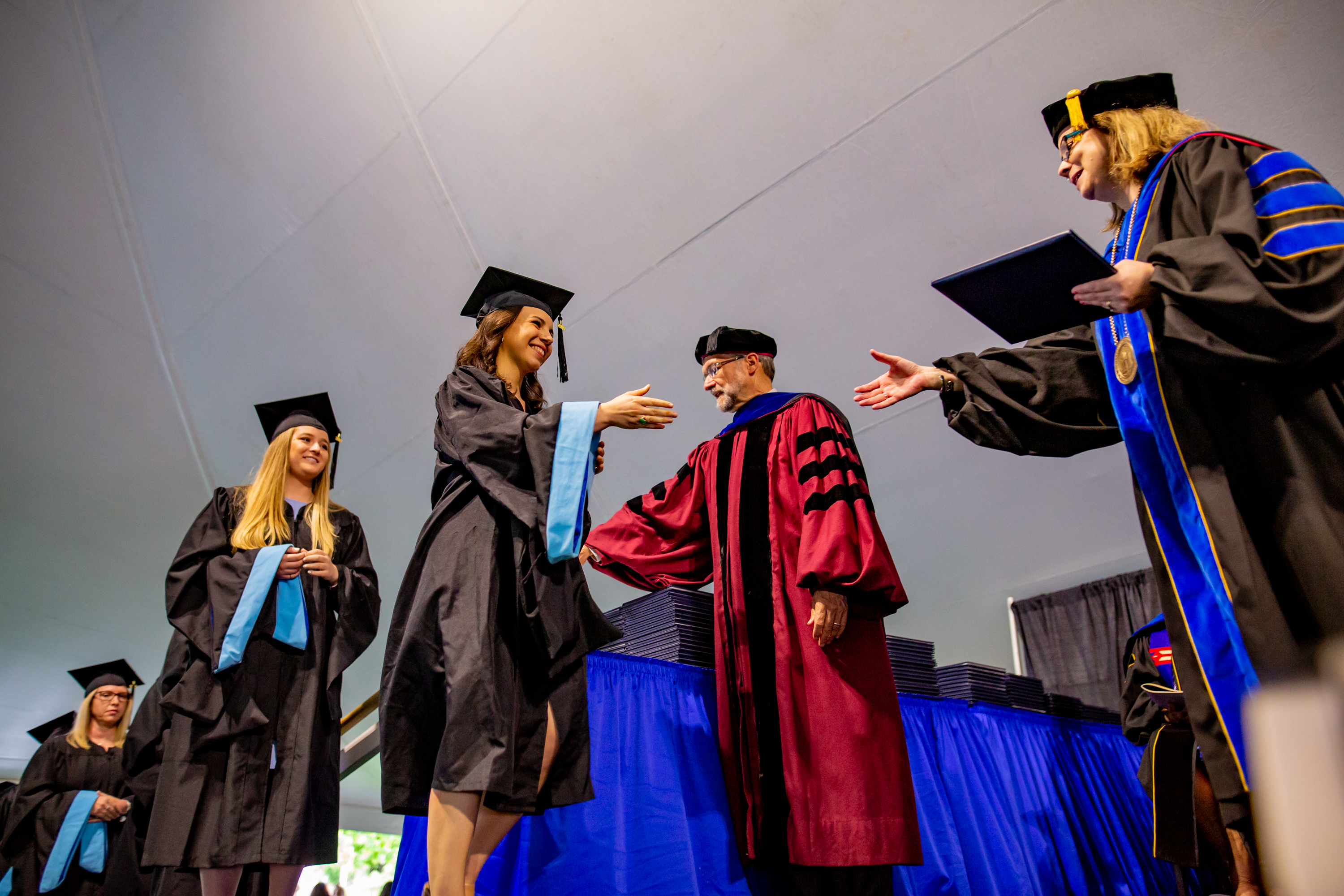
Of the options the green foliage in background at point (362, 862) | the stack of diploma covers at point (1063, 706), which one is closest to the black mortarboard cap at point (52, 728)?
the green foliage in background at point (362, 862)

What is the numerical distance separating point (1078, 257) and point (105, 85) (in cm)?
584

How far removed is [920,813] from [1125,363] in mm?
1671

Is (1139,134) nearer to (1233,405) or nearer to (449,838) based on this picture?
(1233,405)

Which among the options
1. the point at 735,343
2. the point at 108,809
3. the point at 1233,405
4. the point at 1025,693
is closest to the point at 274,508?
the point at 735,343

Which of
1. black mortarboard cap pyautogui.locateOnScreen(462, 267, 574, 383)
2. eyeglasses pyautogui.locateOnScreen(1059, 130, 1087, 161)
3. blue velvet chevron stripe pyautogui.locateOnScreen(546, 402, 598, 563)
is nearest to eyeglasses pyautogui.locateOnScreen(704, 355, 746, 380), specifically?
black mortarboard cap pyautogui.locateOnScreen(462, 267, 574, 383)

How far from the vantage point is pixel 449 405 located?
81.8 inches

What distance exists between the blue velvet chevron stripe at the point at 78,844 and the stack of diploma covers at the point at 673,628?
3.49 metres

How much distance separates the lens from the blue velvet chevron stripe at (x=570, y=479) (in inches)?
71.6

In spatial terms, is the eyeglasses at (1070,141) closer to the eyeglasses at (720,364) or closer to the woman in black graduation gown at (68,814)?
the eyeglasses at (720,364)

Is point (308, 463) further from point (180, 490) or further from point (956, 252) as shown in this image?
point (180, 490)

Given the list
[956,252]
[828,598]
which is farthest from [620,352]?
[828,598]

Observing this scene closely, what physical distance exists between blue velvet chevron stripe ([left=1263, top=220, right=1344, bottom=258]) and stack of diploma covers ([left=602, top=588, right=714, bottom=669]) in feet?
5.96

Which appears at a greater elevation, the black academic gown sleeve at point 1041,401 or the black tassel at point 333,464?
the black tassel at point 333,464

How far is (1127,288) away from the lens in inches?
60.9
